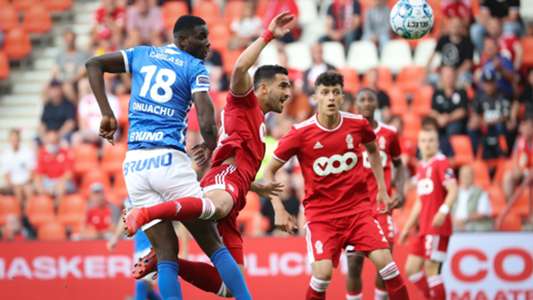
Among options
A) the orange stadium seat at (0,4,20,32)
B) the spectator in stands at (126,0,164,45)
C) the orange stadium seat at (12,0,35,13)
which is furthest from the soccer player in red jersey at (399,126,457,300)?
the orange stadium seat at (12,0,35,13)

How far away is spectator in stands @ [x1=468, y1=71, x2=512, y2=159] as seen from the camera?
1723 centimetres

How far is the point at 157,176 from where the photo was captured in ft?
28.8

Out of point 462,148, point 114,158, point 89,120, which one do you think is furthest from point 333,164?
point 89,120

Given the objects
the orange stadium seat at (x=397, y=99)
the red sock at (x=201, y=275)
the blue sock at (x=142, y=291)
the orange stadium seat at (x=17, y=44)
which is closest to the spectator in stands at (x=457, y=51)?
the orange stadium seat at (x=397, y=99)

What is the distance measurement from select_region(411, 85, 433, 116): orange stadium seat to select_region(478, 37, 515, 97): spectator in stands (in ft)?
3.05

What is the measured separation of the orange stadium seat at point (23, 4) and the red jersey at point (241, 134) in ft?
42.9

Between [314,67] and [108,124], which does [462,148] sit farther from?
[108,124]

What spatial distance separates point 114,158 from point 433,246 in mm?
7156

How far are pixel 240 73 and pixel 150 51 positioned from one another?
2.51 feet

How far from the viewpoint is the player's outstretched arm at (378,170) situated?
10.7 metres

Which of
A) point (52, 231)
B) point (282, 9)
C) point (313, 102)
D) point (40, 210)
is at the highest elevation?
point (282, 9)

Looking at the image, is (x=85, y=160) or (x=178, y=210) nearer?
(x=178, y=210)

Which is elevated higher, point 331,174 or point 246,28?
point 246,28

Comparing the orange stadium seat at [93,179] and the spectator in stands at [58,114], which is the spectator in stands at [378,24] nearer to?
the orange stadium seat at [93,179]
